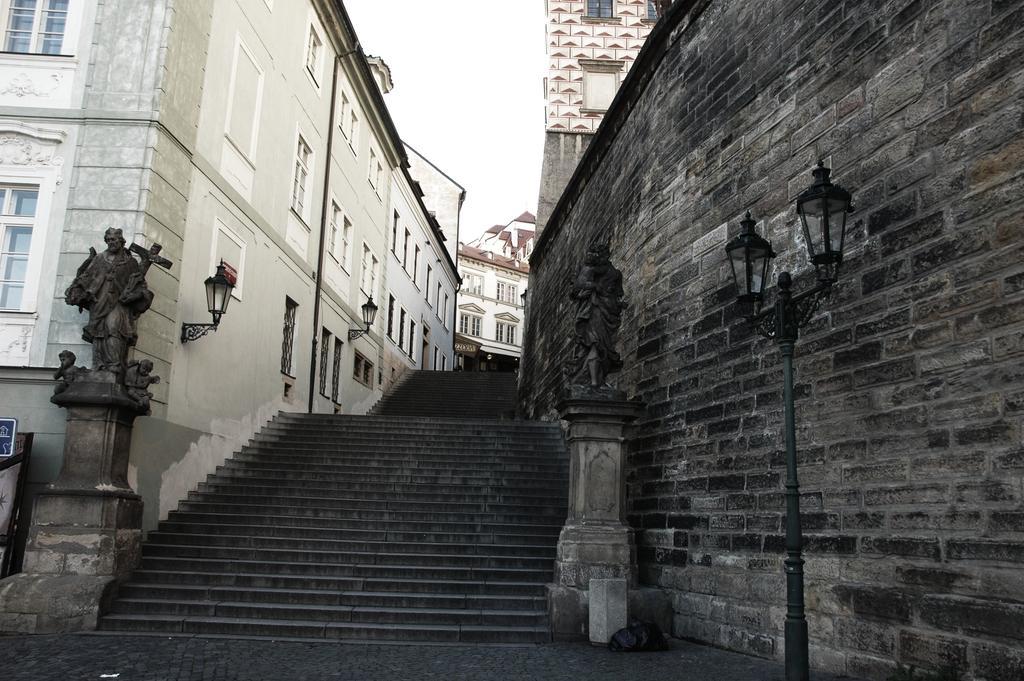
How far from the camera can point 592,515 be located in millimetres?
8758

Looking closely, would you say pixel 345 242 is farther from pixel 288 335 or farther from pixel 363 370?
pixel 288 335

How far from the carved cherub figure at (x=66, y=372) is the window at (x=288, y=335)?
694 centimetres

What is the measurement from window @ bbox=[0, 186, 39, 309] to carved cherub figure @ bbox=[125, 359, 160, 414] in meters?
1.73

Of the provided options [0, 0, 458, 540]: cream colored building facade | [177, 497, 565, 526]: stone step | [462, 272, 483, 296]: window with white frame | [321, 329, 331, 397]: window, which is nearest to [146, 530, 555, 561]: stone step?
[0, 0, 458, 540]: cream colored building facade

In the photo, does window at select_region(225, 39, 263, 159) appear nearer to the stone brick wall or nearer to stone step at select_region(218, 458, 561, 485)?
stone step at select_region(218, 458, 561, 485)

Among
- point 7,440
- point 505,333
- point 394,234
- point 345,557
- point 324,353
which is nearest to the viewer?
point 7,440

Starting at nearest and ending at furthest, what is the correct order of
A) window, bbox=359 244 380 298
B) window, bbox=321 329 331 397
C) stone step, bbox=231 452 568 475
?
stone step, bbox=231 452 568 475
window, bbox=321 329 331 397
window, bbox=359 244 380 298

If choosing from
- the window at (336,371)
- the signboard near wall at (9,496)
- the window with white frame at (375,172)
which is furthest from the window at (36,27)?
the window with white frame at (375,172)

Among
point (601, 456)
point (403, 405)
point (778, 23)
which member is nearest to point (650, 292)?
point (601, 456)

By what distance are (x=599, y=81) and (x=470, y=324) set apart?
24.2 m

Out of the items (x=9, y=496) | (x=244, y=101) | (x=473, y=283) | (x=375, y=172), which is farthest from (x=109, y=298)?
(x=473, y=283)

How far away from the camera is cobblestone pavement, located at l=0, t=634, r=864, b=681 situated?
6.36 metres

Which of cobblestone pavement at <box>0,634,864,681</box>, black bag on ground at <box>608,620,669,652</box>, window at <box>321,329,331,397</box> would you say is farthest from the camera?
window at <box>321,329,331,397</box>

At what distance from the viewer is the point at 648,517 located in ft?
31.8
